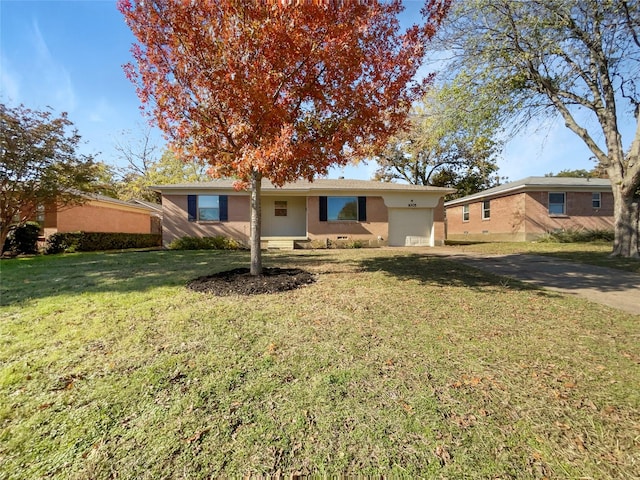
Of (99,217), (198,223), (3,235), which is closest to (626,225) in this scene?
(198,223)

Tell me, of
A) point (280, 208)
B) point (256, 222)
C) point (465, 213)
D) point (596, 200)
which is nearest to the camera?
point (256, 222)

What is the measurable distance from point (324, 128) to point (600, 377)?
5.12 m

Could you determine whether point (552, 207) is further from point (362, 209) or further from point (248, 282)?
point (248, 282)

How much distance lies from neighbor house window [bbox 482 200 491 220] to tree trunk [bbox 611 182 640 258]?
9983mm

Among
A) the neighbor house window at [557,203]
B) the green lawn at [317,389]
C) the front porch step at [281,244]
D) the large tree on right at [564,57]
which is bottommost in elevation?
the green lawn at [317,389]

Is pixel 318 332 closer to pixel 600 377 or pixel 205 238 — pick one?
pixel 600 377

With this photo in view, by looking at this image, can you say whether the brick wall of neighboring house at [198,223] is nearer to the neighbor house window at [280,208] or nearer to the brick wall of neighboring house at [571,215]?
the neighbor house window at [280,208]

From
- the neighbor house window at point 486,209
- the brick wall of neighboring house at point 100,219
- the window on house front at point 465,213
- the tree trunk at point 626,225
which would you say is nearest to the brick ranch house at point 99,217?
the brick wall of neighboring house at point 100,219

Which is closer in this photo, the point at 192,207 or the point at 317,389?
the point at 317,389

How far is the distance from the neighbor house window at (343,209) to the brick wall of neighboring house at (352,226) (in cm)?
21

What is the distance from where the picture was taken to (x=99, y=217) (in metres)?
18.0

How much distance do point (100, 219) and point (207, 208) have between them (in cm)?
831

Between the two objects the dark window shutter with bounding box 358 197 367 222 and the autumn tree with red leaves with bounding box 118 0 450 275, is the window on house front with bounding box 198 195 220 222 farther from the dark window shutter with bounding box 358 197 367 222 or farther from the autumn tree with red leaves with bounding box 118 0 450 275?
the autumn tree with red leaves with bounding box 118 0 450 275

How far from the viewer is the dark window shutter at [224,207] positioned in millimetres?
14820
